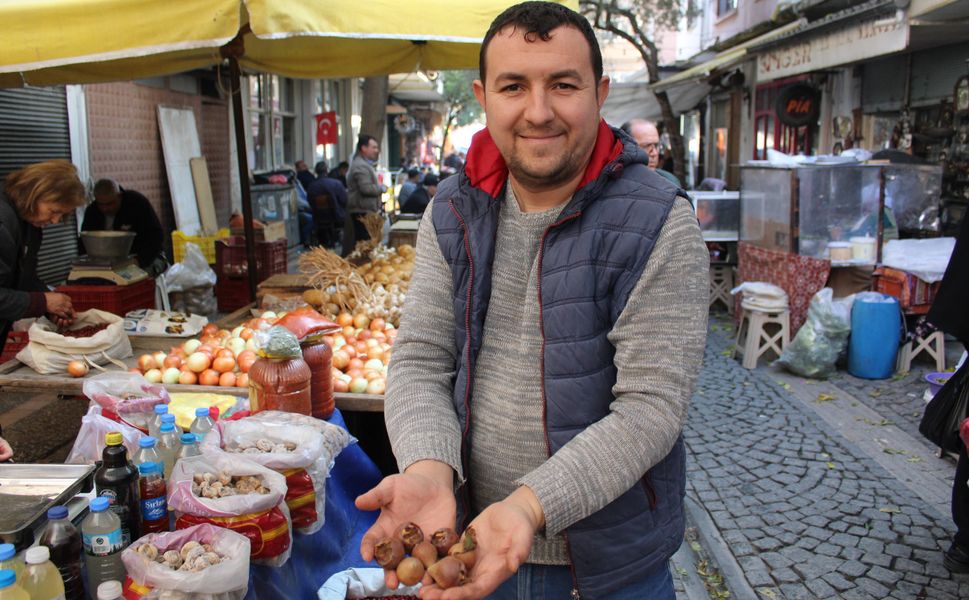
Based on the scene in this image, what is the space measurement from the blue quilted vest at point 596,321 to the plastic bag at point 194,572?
3.16ft

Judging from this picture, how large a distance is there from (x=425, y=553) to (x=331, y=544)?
1.87 meters

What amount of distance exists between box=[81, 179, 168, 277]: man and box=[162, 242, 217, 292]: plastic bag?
66 cm

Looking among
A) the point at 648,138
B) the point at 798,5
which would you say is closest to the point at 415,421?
the point at 648,138

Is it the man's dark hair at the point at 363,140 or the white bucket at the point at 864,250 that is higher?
the man's dark hair at the point at 363,140

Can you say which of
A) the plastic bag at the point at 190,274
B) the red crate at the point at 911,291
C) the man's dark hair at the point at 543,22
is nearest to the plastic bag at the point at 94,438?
the man's dark hair at the point at 543,22

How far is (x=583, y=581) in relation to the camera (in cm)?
165

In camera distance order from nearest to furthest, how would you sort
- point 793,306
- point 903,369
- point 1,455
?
1. point 1,455
2. point 903,369
3. point 793,306

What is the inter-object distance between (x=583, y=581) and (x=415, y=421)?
49 centimetres

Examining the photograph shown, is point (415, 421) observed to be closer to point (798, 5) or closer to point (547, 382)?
point (547, 382)

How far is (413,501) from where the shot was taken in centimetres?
154

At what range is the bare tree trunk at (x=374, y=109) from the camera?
36.0 feet

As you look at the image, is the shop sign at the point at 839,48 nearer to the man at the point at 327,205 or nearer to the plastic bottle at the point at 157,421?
the man at the point at 327,205

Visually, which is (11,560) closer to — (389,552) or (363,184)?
(389,552)

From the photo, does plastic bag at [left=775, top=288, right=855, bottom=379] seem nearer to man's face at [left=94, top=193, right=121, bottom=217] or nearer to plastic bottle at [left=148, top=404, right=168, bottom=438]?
plastic bottle at [left=148, top=404, right=168, bottom=438]
